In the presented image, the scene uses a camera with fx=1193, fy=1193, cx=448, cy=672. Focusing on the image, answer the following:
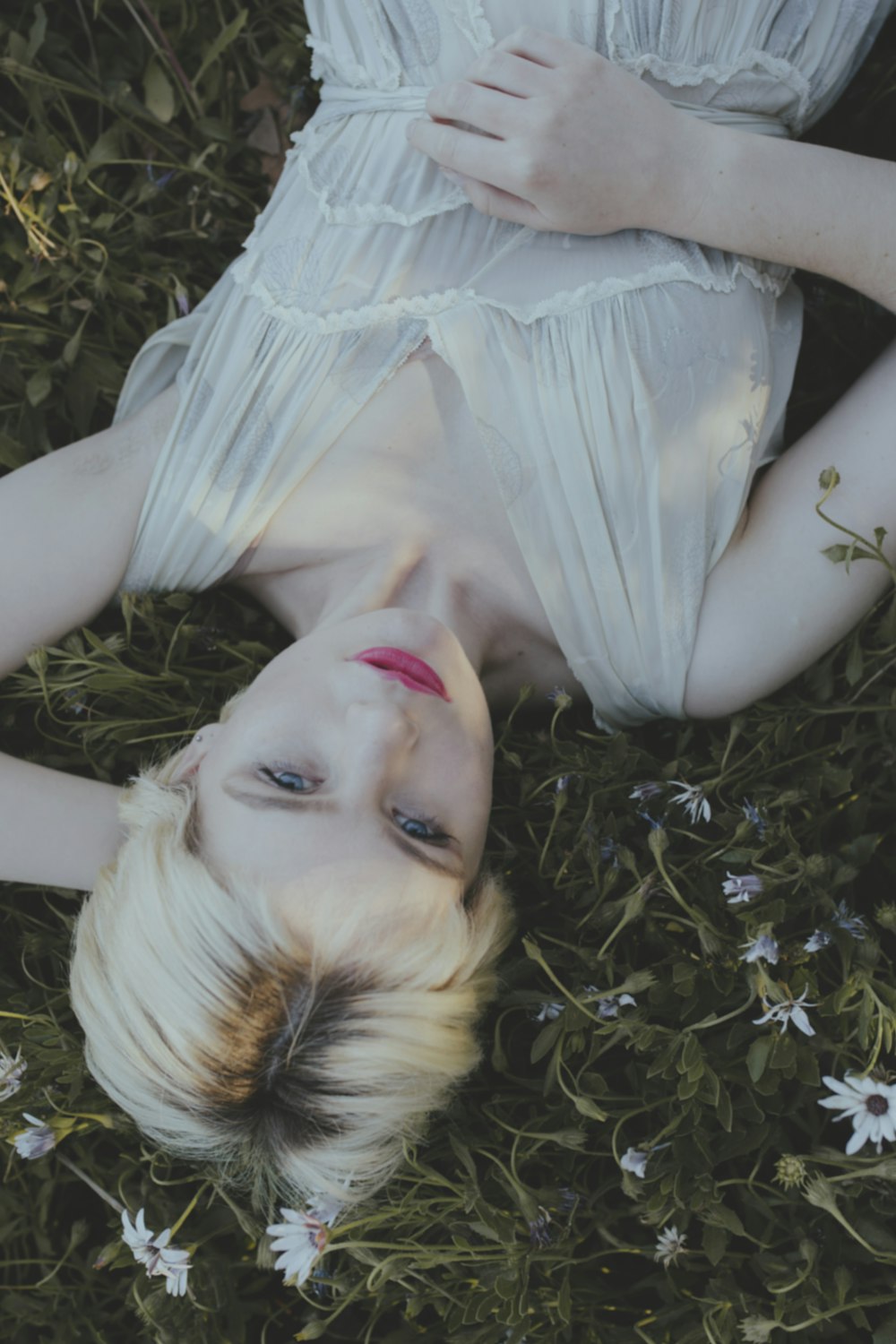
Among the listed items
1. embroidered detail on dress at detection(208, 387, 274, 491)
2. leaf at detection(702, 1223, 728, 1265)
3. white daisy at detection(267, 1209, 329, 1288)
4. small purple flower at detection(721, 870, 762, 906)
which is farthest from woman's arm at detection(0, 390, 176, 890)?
leaf at detection(702, 1223, 728, 1265)

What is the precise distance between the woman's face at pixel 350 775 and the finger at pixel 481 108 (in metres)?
0.79

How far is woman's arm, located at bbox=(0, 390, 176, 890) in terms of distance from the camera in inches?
80.2

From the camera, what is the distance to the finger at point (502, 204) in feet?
6.44

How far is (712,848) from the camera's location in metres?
2.07

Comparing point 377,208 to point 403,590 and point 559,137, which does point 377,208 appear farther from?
point 403,590

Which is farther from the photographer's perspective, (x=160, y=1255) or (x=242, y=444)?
(x=242, y=444)

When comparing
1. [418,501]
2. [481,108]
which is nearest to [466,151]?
[481,108]

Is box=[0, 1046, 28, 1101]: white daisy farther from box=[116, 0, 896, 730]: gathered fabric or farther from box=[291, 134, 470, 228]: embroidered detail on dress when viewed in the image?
box=[291, 134, 470, 228]: embroidered detail on dress

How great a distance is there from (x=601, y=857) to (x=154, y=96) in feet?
6.35

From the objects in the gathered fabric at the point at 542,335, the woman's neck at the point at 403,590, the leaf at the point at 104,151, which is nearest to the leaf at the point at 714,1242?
the gathered fabric at the point at 542,335

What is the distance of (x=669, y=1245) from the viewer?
1.85 metres

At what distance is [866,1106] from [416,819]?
0.74m

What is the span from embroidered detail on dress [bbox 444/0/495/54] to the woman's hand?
5cm

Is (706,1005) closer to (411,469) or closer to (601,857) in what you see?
(601,857)
